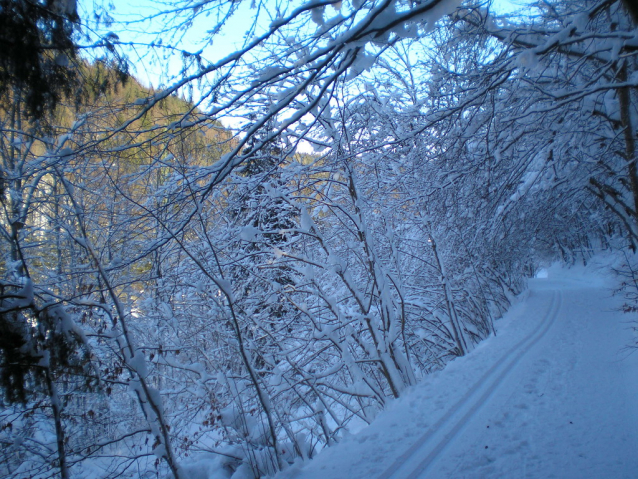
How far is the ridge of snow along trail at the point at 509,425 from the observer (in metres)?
3.04

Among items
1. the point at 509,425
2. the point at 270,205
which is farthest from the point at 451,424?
the point at 270,205

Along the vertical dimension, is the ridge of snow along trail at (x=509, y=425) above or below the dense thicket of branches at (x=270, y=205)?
below

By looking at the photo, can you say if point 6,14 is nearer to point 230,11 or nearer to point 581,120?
point 230,11

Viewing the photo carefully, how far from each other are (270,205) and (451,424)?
182 inches

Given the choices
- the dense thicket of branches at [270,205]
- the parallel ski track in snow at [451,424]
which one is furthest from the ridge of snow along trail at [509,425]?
the dense thicket of branches at [270,205]

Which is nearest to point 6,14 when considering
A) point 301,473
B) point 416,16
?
point 416,16

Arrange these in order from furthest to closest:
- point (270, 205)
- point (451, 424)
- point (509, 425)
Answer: point (270, 205), point (451, 424), point (509, 425)

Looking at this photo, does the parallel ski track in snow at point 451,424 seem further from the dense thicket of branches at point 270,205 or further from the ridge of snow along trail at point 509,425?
the dense thicket of branches at point 270,205

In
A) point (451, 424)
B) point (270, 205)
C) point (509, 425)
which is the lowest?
point (509, 425)

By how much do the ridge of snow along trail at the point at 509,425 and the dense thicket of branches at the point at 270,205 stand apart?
932mm

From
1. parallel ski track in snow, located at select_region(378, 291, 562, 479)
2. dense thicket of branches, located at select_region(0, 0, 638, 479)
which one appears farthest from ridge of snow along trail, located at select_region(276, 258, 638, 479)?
dense thicket of branches, located at select_region(0, 0, 638, 479)

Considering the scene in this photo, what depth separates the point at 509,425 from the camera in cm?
376

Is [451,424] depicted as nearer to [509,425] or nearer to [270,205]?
[509,425]

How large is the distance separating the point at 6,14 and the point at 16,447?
15.7 ft
